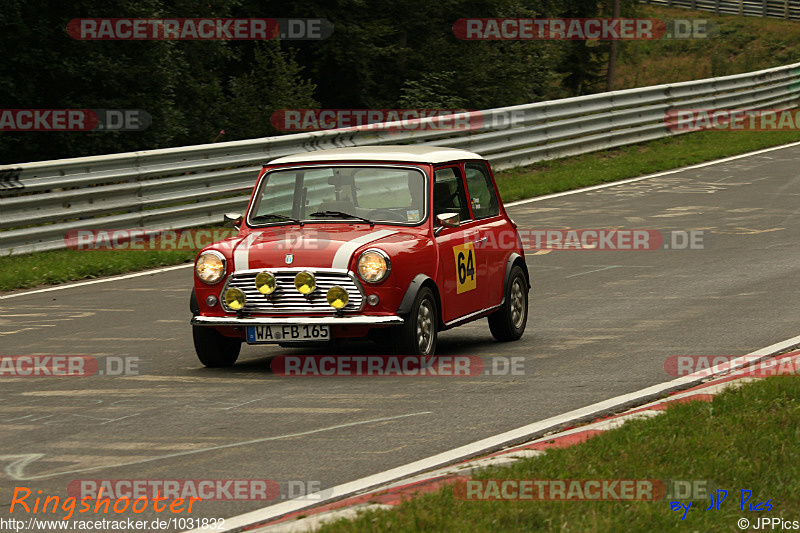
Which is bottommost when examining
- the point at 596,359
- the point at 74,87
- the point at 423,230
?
the point at 596,359

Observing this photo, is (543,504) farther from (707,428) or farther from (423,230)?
(423,230)

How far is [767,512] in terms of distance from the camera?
18.0 ft

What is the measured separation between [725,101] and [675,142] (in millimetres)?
2882

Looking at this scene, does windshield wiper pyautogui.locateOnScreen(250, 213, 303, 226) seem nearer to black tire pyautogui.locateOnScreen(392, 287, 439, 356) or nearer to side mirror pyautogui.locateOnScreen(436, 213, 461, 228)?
side mirror pyautogui.locateOnScreen(436, 213, 461, 228)

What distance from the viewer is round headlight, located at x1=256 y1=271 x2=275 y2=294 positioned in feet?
30.7

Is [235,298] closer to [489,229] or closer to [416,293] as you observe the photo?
[416,293]

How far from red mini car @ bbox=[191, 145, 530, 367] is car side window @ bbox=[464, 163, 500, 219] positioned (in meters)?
0.01

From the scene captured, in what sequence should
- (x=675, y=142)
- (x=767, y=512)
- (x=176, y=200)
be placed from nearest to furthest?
1. (x=767, y=512)
2. (x=176, y=200)
3. (x=675, y=142)

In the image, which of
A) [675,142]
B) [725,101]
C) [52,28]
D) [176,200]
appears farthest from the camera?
[725,101]

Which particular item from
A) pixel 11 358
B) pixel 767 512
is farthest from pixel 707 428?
pixel 11 358

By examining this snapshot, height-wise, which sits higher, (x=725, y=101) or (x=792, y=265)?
(x=725, y=101)

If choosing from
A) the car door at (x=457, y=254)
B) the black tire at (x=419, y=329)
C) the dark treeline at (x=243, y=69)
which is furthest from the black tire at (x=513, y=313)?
the dark treeline at (x=243, y=69)

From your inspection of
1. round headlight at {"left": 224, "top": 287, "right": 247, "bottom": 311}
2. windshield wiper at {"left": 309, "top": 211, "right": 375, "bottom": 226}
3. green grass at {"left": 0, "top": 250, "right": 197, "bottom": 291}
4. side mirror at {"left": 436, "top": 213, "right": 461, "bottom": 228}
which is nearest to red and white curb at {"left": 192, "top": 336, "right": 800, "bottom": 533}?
side mirror at {"left": 436, "top": 213, "right": 461, "bottom": 228}

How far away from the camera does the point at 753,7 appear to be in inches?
2601
